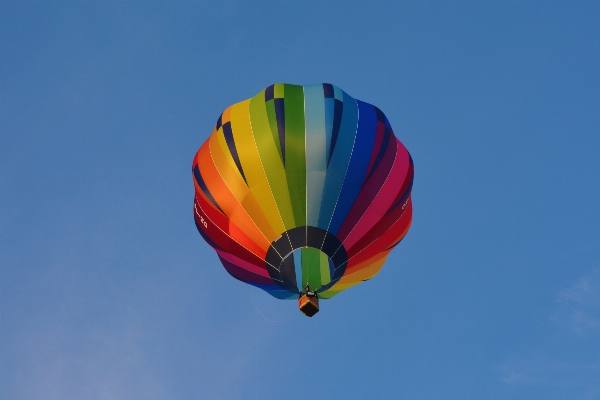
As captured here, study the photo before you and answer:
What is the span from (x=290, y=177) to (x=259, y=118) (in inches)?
59.8

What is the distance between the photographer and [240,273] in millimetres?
18109

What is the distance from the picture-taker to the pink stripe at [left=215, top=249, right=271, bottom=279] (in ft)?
57.1

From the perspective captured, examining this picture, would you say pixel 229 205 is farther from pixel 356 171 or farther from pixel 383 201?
pixel 383 201

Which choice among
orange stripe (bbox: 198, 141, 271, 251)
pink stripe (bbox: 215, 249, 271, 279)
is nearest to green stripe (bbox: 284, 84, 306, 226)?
orange stripe (bbox: 198, 141, 271, 251)

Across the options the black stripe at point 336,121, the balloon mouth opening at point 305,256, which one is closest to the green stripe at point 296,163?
the balloon mouth opening at point 305,256

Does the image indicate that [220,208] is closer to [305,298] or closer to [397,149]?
[305,298]

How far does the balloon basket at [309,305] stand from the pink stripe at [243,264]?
125 centimetres

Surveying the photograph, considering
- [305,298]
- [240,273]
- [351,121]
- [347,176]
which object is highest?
[351,121]

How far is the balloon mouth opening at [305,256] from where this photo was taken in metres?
16.6

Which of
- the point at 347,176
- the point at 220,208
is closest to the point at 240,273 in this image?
the point at 220,208

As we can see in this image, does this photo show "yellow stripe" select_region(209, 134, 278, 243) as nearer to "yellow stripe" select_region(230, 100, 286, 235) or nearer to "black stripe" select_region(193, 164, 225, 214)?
"yellow stripe" select_region(230, 100, 286, 235)

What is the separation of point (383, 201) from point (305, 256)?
2.04 meters

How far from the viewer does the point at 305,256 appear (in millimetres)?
16594

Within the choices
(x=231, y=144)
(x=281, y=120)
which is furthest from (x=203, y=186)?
(x=281, y=120)
